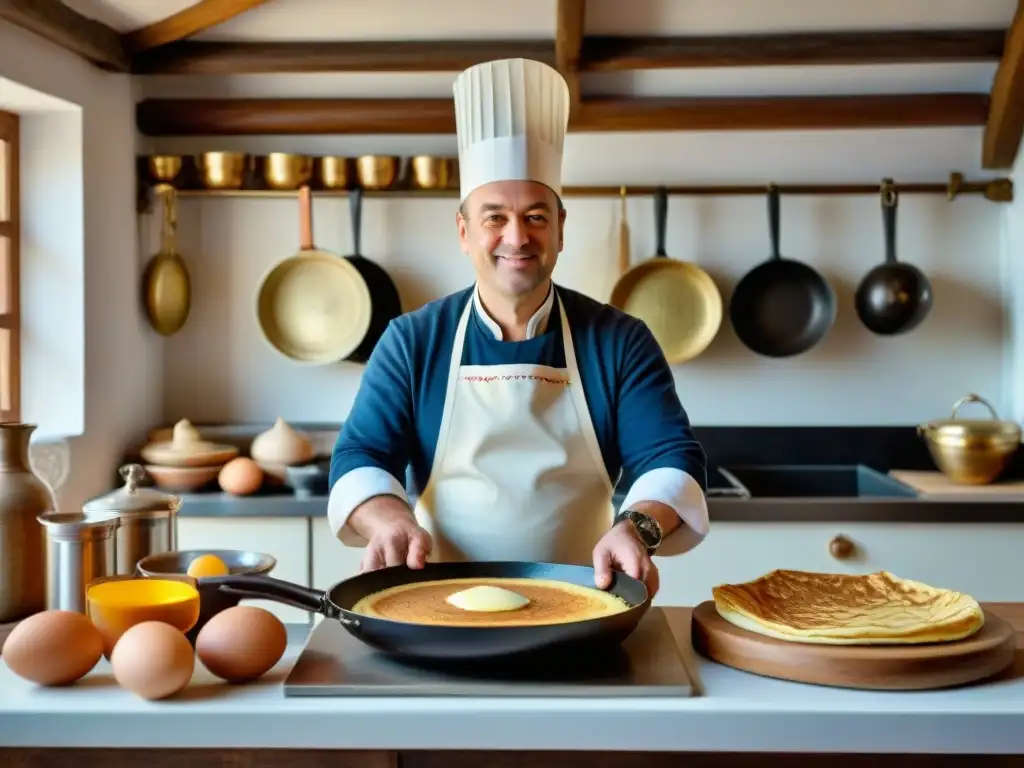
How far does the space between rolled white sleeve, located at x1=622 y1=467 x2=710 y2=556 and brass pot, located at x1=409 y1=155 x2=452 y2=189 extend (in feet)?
5.68

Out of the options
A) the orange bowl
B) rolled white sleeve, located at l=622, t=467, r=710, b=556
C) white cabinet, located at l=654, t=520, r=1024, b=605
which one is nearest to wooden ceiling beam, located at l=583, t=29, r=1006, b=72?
white cabinet, located at l=654, t=520, r=1024, b=605

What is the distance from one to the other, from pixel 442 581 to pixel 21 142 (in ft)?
6.83

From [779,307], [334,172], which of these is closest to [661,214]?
[779,307]

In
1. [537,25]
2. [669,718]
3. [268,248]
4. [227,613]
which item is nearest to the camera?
[669,718]

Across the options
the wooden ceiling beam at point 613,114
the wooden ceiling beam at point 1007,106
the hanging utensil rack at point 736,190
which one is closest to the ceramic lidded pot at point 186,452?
the hanging utensil rack at point 736,190

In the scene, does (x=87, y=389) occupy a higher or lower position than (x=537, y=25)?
lower

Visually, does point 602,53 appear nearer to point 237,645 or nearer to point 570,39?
point 570,39

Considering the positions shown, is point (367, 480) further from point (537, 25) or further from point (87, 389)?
point (537, 25)

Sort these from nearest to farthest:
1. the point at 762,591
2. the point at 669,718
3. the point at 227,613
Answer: the point at 669,718
the point at 227,613
the point at 762,591

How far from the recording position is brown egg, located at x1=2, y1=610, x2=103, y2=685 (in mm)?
1254

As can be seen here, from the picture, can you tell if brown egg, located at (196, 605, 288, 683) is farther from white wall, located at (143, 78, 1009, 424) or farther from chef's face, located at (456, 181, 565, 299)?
white wall, located at (143, 78, 1009, 424)

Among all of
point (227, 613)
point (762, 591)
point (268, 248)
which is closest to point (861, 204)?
point (268, 248)

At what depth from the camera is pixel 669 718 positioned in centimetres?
120

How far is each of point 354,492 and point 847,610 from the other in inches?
30.0
